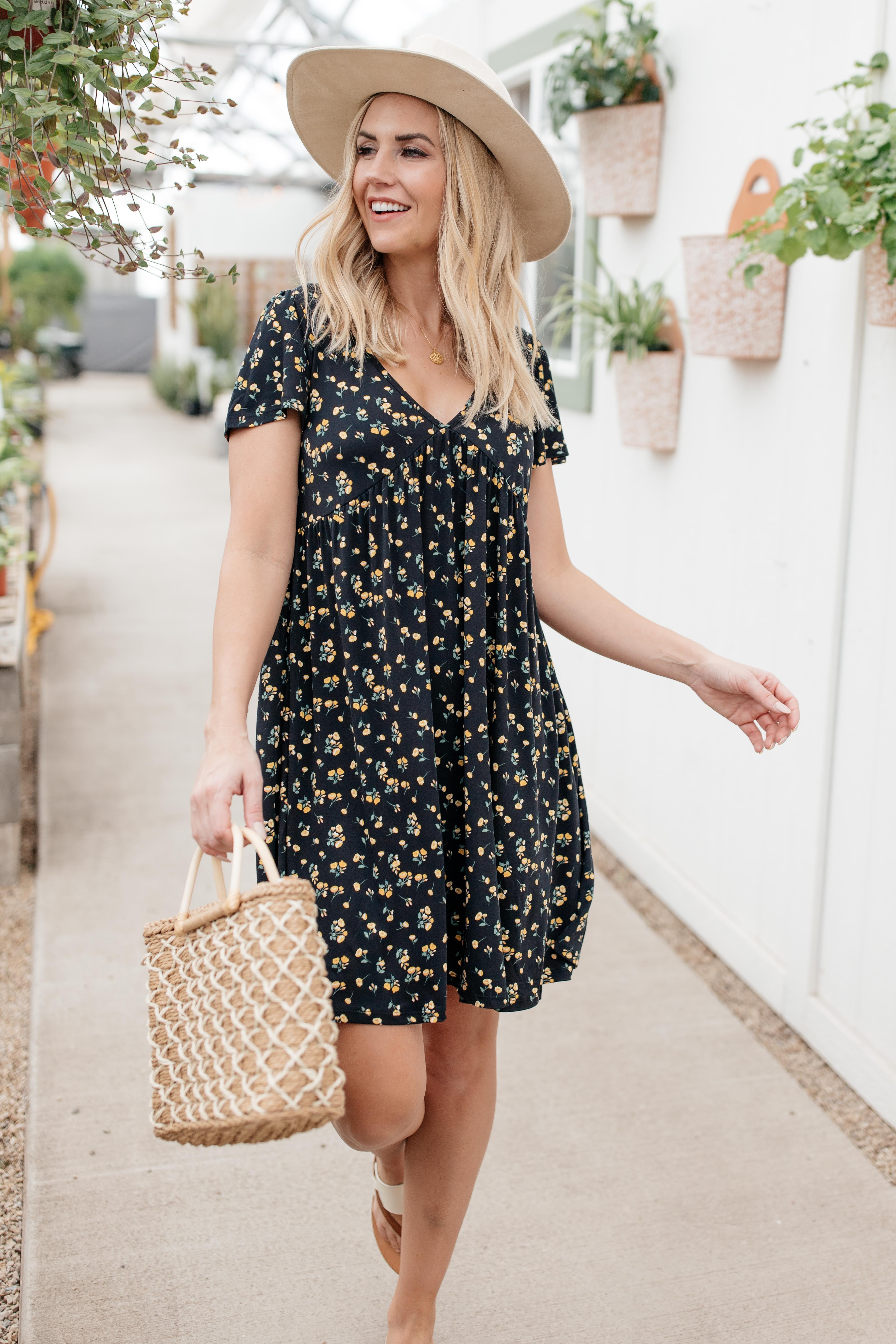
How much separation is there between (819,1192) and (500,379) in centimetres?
149

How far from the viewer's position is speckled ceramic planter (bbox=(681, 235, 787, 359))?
247 cm

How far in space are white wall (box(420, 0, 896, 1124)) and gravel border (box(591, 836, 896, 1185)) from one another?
0.03 m

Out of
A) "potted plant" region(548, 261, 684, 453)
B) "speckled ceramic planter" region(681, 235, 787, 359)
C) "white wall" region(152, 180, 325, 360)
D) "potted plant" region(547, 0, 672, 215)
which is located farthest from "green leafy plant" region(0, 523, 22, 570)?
"white wall" region(152, 180, 325, 360)

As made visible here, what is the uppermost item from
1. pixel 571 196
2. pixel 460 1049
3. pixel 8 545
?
pixel 571 196

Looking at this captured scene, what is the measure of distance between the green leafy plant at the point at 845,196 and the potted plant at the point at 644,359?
0.80 metres

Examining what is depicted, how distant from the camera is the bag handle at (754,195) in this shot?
249 cm

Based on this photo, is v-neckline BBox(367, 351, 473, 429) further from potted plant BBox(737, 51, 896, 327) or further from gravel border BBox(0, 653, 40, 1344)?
gravel border BBox(0, 653, 40, 1344)

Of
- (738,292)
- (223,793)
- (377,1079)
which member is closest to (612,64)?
(738,292)

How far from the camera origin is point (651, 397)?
300cm

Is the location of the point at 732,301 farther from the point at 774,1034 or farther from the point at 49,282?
the point at 49,282

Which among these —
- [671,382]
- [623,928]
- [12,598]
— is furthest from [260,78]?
[623,928]

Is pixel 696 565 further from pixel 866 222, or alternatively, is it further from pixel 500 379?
pixel 500 379

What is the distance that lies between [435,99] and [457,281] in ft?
0.70

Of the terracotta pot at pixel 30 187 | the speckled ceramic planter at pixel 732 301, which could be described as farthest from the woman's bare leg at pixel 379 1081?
the speckled ceramic planter at pixel 732 301
